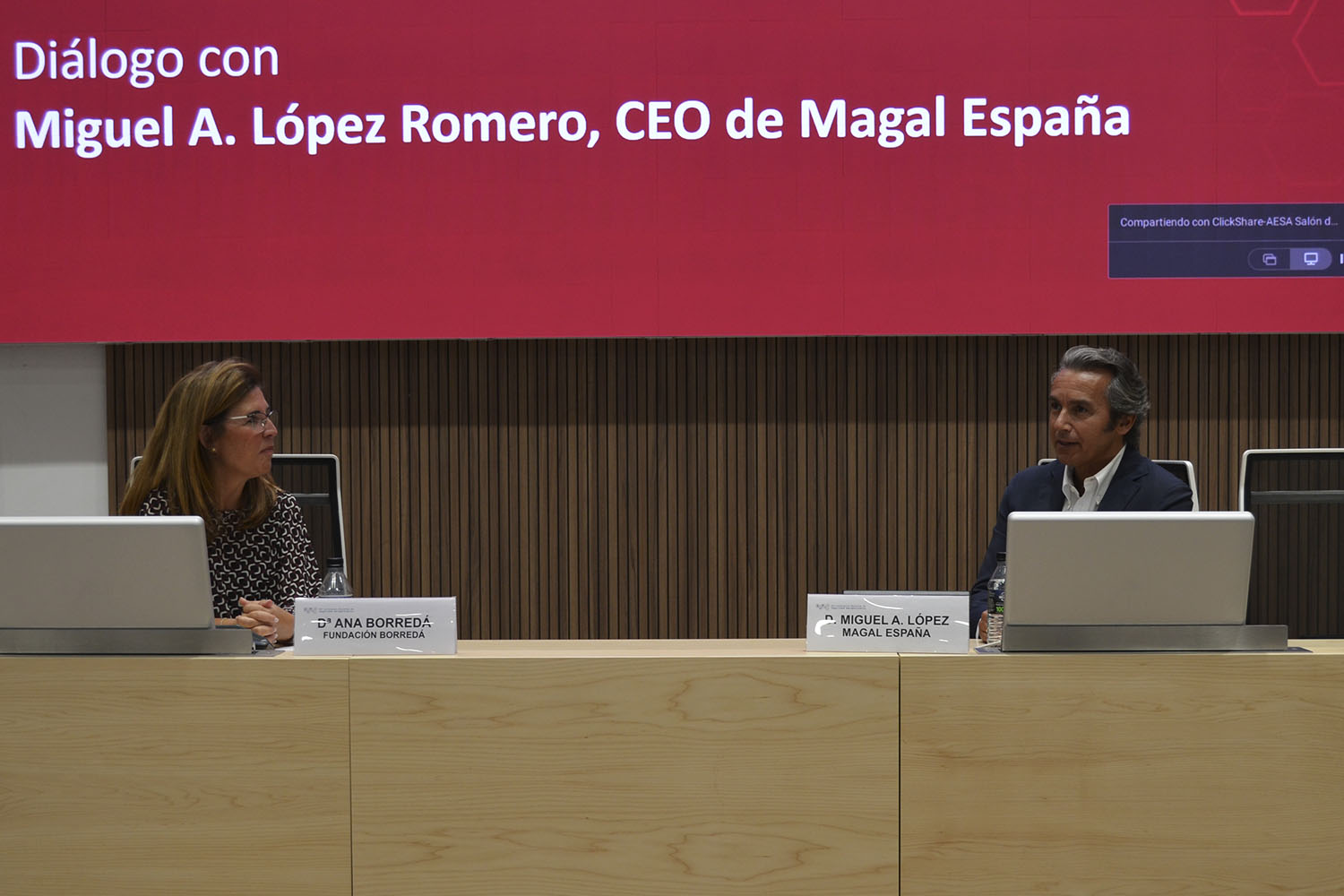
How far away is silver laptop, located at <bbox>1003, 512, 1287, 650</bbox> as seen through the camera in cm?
155

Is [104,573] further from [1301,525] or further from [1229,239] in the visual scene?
[1229,239]

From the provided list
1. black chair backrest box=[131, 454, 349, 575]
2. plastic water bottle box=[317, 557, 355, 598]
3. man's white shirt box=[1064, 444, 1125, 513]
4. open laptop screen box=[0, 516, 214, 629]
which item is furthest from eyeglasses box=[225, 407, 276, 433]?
man's white shirt box=[1064, 444, 1125, 513]

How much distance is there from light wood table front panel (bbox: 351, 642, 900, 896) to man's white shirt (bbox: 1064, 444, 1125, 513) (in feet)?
3.73

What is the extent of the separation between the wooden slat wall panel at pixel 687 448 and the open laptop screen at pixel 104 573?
197cm

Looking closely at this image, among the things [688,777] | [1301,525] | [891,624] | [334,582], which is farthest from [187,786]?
[1301,525]

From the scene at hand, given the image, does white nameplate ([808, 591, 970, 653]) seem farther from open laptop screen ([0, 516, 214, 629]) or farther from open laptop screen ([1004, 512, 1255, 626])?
open laptop screen ([0, 516, 214, 629])

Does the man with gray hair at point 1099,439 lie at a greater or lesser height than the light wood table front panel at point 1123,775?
greater

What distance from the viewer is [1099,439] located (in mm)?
2535

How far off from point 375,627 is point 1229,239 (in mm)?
2852

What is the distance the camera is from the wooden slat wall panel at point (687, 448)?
3551mm

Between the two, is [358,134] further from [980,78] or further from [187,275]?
[980,78]

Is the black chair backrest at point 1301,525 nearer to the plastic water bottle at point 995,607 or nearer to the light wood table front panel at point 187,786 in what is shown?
the plastic water bottle at point 995,607

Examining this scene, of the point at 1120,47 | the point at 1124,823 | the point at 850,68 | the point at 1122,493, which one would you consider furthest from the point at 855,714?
the point at 1120,47

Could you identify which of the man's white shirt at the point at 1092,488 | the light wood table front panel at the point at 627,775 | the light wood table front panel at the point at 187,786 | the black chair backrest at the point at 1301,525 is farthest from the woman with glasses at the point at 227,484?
the black chair backrest at the point at 1301,525
